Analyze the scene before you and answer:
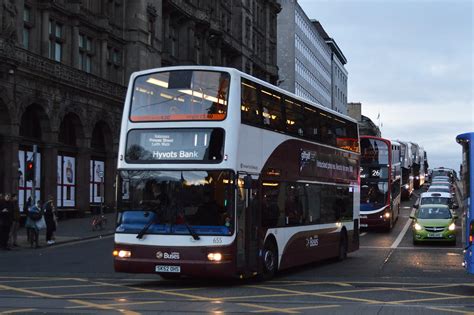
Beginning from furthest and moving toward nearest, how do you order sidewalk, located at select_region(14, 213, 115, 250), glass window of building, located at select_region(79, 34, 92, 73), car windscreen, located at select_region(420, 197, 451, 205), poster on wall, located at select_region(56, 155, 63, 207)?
glass window of building, located at select_region(79, 34, 92, 73), poster on wall, located at select_region(56, 155, 63, 207), car windscreen, located at select_region(420, 197, 451, 205), sidewalk, located at select_region(14, 213, 115, 250)

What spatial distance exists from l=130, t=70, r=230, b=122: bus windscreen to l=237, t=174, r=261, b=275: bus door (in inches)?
60.7

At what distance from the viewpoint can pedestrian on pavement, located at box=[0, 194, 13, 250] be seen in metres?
25.8

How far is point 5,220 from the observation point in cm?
2573

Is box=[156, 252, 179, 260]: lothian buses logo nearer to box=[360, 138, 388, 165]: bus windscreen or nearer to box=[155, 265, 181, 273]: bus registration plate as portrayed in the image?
box=[155, 265, 181, 273]: bus registration plate

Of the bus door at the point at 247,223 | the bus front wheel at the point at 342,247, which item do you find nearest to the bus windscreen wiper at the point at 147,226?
the bus door at the point at 247,223

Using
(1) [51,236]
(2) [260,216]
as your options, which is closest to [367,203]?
(1) [51,236]

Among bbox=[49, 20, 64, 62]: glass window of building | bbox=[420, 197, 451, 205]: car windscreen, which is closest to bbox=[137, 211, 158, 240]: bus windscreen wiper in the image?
bbox=[420, 197, 451, 205]: car windscreen

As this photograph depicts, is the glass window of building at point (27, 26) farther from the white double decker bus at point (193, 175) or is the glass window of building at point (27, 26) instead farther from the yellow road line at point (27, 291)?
the yellow road line at point (27, 291)

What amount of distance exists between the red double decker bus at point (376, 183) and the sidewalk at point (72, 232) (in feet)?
41.5

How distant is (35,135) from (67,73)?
405 cm

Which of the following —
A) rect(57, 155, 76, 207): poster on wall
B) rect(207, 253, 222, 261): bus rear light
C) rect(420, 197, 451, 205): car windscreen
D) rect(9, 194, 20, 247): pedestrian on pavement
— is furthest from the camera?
rect(57, 155, 76, 207): poster on wall

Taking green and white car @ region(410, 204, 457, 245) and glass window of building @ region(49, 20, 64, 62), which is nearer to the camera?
green and white car @ region(410, 204, 457, 245)

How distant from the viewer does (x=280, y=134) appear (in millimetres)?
17344

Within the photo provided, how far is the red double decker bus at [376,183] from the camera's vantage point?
37188 millimetres
